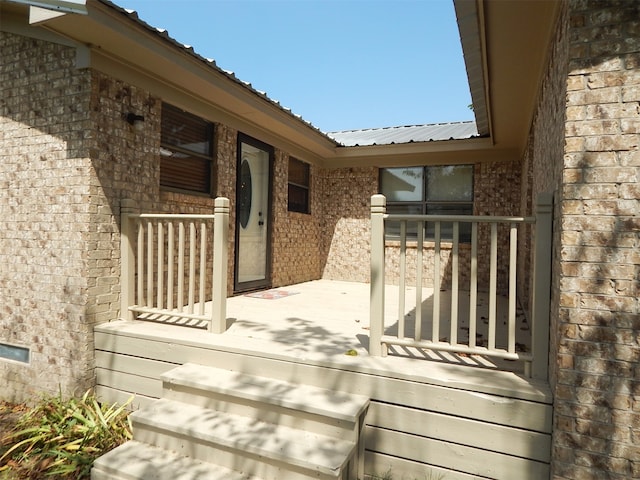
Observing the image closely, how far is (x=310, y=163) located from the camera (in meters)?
7.59

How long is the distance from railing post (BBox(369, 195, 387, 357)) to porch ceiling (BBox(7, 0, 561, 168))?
4.98 ft

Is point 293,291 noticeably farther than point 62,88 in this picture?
Yes

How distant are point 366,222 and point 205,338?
5.24 meters

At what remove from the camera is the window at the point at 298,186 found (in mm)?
7152

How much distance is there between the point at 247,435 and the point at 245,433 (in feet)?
0.09

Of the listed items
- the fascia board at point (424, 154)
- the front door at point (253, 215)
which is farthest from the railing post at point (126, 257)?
the fascia board at point (424, 154)

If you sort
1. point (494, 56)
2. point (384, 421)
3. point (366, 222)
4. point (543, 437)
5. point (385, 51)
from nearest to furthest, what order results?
point (543, 437) → point (384, 421) → point (494, 56) → point (385, 51) → point (366, 222)

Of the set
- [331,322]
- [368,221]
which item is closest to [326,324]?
[331,322]

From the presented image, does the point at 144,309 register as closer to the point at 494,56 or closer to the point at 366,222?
the point at 494,56

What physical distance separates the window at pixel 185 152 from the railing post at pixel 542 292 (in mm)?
3770

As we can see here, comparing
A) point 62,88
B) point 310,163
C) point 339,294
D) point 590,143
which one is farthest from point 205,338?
point 310,163

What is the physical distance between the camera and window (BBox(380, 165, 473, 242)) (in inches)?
287

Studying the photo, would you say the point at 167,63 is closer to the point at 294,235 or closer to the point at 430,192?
the point at 294,235

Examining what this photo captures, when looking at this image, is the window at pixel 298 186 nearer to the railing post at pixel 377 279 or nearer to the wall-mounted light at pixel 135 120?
the wall-mounted light at pixel 135 120
